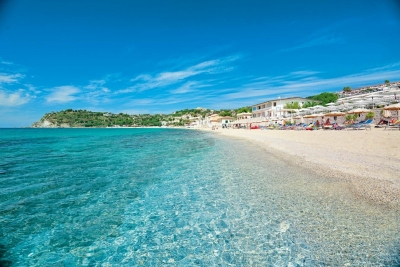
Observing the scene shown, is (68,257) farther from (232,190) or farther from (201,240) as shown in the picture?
(232,190)

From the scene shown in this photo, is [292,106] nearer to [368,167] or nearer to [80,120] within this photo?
[368,167]

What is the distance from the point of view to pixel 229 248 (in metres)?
3.85

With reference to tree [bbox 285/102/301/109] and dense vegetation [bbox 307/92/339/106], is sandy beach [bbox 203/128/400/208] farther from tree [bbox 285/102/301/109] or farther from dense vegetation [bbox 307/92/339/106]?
dense vegetation [bbox 307/92/339/106]

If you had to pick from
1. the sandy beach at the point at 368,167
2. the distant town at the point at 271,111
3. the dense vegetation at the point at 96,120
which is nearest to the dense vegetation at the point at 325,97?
the distant town at the point at 271,111

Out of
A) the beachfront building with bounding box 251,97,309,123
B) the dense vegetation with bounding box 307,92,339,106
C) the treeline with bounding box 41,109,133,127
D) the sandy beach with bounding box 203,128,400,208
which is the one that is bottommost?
the sandy beach with bounding box 203,128,400,208

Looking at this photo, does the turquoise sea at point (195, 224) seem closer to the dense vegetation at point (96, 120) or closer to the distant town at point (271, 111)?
the distant town at point (271, 111)

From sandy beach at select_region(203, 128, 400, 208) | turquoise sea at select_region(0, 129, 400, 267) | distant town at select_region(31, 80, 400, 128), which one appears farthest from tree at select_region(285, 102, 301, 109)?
turquoise sea at select_region(0, 129, 400, 267)

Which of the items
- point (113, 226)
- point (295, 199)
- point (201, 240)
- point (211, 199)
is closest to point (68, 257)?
point (113, 226)

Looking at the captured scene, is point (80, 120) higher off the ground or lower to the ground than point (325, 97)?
higher

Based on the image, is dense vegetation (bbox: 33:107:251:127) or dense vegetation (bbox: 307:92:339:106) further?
dense vegetation (bbox: 33:107:251:127)

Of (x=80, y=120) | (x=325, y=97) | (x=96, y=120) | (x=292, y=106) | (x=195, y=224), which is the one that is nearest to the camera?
(x=195, y=224)

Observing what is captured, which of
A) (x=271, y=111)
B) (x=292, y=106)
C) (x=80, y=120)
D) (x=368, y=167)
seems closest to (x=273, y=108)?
(x=271, y=111)

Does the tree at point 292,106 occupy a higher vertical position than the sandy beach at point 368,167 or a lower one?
higher

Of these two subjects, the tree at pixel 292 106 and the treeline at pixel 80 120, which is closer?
the tree at pixel 292 106
